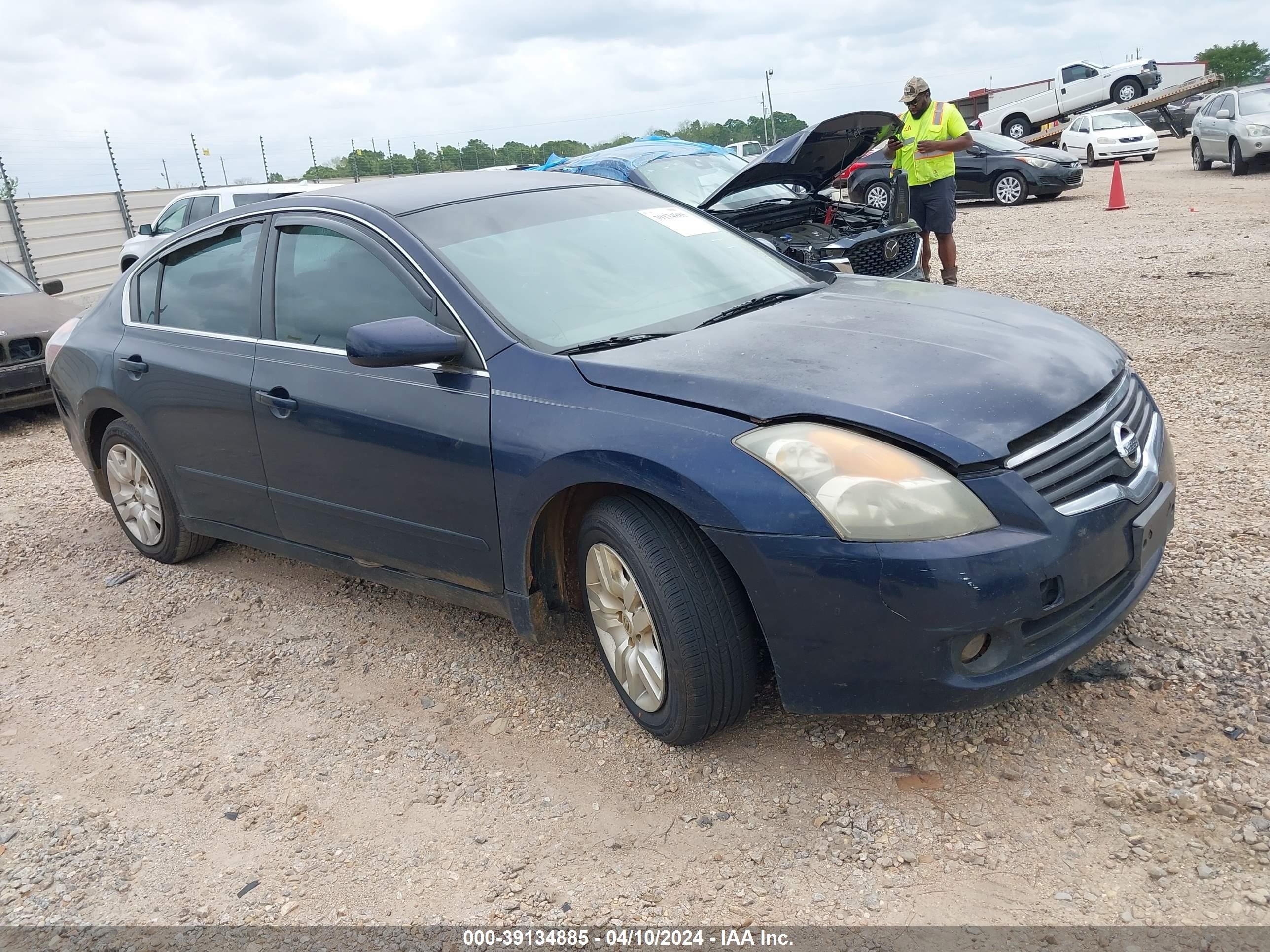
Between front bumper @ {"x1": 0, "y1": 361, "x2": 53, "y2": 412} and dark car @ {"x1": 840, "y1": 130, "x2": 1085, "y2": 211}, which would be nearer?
front bumper @ {"x1": 0, "y1": 361, "x2": 53, "y2": 412}

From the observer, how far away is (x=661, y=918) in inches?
92.3

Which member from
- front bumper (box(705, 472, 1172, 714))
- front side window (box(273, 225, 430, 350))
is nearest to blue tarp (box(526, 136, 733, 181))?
front side window (box(273, 225, 430, 350))

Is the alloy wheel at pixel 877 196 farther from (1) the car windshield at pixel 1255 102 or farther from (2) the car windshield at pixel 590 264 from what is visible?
(2) the car windshield at pixel 590 264

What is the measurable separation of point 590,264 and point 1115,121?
81.9 feet

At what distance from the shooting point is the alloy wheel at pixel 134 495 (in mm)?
4660

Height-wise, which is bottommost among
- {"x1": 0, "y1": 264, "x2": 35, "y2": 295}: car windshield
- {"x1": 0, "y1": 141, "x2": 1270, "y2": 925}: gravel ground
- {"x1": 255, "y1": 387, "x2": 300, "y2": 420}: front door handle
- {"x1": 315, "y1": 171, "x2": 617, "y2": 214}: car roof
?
{"x1": 0, "y1": 141, "x2": 1270, "y2": 925}: gravel ground

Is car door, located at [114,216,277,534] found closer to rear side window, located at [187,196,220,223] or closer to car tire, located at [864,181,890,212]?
rear side window, located at [187,196,220,223]

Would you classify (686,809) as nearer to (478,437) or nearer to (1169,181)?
(478,437)

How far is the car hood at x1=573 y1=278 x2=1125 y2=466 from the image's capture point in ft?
8.27

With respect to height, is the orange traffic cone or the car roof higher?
the car roof

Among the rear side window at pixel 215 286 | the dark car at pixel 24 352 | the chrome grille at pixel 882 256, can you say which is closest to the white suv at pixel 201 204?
the dark car at pixel 24 352

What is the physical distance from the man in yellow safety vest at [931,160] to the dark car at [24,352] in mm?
6960

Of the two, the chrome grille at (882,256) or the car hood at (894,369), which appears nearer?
the car hood at (894,369)

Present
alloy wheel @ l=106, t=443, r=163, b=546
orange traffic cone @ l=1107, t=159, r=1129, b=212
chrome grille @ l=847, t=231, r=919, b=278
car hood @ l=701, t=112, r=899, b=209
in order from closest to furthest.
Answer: alloy wheel @ l=106, t=443, r=163, b=546, chrome grille @ l=847, t=231, r=919, b=278, car hood @ l=701, t=112, r=899, b=209, orange traffic cone @ l=1107, t=159, r=1129, b=212
